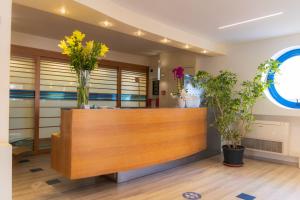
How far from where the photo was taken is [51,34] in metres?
4.60

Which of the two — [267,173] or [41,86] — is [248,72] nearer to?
[267,173]

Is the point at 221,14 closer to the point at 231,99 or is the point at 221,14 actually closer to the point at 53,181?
the point at 231,99

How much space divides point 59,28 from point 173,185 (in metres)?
3.43

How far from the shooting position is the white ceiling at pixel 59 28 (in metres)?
3.60

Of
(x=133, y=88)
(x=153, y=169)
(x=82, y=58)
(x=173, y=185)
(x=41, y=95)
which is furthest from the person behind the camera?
(x=133, y=88)

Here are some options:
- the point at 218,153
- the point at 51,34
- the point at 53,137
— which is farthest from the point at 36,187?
the point at 218,153

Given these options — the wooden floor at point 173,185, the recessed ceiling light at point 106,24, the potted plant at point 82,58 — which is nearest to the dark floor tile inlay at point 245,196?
the wooden floor at point 173,185

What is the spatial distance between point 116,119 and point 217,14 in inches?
84.7

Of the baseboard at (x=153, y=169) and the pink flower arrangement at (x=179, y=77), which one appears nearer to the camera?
the baseboard at (x=153, y=169)

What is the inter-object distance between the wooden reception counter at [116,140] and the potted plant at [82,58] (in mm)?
247

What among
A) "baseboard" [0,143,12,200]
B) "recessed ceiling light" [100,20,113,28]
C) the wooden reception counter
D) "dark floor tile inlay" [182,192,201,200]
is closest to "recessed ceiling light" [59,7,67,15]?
"recessed ceiling light" [100,20,113,28]

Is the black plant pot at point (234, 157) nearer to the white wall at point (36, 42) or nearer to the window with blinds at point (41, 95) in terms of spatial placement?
the window with blinds at point (41, 95)

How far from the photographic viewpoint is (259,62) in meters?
4.70

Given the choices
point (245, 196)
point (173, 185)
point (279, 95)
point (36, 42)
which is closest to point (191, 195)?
point (173, 185)
